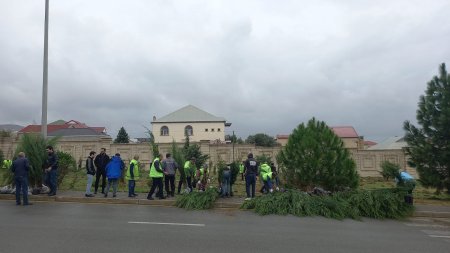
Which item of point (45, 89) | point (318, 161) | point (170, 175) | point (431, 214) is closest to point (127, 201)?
point (170, 175)

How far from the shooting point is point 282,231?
955cm

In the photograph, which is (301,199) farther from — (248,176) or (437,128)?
(437,128)

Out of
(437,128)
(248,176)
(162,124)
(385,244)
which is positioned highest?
(162,124)

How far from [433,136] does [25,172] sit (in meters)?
15.0

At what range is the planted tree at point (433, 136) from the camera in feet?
54.3

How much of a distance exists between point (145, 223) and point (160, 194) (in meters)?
4.61

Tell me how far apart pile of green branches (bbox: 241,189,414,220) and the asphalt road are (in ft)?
1.59

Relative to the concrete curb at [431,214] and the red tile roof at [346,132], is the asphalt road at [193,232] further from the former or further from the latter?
the red tile roof at [346,132]

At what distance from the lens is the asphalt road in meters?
7.54

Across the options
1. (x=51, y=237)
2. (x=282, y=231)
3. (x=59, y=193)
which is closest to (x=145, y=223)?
(x=51, y=237)

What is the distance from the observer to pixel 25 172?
12.9 metres

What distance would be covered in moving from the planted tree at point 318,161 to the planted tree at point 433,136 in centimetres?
363

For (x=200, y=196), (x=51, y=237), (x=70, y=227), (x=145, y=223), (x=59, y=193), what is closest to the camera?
(x=51, y=237)

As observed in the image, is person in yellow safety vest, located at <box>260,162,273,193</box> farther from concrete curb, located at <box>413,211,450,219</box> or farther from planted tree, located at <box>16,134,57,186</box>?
planted tree, located at <box>16,134,57,186</box>
